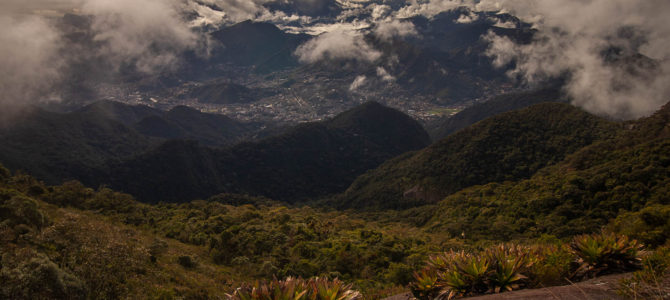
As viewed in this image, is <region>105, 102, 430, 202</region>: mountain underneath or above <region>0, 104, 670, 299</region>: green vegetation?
underneath

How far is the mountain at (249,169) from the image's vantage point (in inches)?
4660

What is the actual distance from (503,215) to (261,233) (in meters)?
34.5

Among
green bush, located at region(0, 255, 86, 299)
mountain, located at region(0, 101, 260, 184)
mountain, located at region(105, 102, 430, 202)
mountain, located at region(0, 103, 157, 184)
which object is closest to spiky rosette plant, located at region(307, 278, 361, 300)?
green bush, located at region(0, 255, 86, 299)

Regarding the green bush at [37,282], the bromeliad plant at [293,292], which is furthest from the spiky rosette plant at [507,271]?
the green bush at [37,282]

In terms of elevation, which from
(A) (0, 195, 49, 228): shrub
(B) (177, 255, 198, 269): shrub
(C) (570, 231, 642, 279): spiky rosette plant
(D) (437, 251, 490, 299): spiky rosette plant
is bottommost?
(B) (177, 255, 198, 269): shrub

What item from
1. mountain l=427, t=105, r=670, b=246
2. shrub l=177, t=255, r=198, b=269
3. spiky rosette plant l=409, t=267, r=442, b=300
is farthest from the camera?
mountain l=427, t=105, r=670, b=246

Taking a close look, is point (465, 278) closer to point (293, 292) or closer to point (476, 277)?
point (476, 277)

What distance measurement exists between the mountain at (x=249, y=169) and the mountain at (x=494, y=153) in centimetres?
5421

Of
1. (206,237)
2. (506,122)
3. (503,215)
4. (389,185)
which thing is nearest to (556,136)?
(506,122)

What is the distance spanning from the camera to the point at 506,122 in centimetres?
10112

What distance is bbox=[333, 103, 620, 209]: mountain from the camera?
85.6m

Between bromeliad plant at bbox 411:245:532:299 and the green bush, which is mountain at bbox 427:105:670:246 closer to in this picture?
bromeliad plant at bbox 411:245:532:299

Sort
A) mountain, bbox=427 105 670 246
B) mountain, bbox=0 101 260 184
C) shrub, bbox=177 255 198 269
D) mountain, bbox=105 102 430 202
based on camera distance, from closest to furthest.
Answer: shrub, bbox=177 255 198 269, mountain, bbox=427 105 670 246, mountain, bbox=0 101 260 184, mountain, bbox=105 102 430 202

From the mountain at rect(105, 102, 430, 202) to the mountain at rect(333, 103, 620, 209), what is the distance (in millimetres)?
54205
